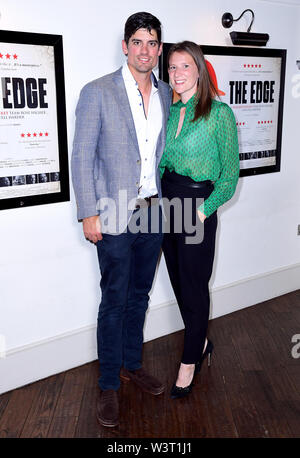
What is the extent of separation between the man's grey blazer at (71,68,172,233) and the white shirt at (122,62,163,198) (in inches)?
2.2

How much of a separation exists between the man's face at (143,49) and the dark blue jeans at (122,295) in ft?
2.27

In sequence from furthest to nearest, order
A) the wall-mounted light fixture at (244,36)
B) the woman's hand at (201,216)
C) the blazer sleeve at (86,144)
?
1. the wall-mounted light fixture at (244,36)
2. the woman's hand at (201,216)
3. the blazer sleeve at (86,144)

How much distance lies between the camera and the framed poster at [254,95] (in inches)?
117

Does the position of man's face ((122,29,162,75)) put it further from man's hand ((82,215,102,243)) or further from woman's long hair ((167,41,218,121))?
man's hand ((82,215,102,243))

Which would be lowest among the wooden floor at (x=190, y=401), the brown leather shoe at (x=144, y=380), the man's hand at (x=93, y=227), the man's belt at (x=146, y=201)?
the wooden floor at (x=190, y=401)

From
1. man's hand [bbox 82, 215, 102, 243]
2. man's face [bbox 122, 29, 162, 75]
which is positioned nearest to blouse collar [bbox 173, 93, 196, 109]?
man's face [bbox 122, 29, 162, 75]

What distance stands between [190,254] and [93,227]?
0.51 metres

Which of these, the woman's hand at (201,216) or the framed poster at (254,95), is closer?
the woman's hand at (201,216)

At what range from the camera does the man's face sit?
2107 millimetres

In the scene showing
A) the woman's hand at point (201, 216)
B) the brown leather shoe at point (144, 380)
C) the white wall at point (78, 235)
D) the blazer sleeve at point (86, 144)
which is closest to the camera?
the blazer sleeve at point (86, 144)

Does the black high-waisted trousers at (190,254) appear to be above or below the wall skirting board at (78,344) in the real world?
above

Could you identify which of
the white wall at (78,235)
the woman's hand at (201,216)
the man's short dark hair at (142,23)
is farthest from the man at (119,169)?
the white wall at (78,235)

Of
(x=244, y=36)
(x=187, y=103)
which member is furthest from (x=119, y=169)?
(x=244, y=36)

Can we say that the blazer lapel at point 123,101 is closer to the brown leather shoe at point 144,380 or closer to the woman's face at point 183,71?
the woman's face at point 183,71
